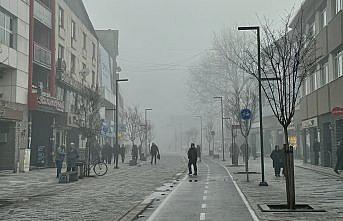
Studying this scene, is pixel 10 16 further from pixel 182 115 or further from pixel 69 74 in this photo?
pixel 182 115

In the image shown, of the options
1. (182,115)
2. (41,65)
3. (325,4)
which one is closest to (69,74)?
(41,65)

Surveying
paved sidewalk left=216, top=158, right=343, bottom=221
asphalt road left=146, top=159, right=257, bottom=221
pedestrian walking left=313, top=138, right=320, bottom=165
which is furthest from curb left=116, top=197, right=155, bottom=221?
pedestrian walking left=313, top=138, right=320, bottom=165

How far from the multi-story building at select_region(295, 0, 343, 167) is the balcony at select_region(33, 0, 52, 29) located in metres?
18.3

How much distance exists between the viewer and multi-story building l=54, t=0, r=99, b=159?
146ft

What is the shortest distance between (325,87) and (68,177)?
17.3 metres

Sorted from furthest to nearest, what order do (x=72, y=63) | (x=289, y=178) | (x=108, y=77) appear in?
(x=108, y=77) → (x=72, y=63) → (x=289, y=178)

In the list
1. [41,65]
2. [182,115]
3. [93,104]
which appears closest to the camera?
[93,104]

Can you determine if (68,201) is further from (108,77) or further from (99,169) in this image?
(108,77)

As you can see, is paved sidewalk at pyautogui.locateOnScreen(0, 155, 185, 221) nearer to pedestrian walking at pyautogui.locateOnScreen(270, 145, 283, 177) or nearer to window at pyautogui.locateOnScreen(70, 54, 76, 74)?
pedestrian walking at pyautogui.locateOnScreen(270, 145, 283, 177)

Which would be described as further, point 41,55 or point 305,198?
point 41,55

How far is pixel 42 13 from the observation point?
130 ft

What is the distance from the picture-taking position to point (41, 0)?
40.7 m

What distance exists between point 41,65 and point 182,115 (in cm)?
11431

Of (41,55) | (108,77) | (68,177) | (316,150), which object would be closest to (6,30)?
(41,55)
